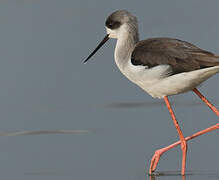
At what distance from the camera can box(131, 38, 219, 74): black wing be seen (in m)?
6.80

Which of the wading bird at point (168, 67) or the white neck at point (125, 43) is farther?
the white neck at point (125, 43)

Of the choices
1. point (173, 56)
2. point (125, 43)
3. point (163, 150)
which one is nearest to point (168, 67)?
point (173, 56)

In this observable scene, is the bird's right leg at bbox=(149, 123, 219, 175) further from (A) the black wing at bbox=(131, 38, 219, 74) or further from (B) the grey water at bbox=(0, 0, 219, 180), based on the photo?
(A) the black wing at bbox=(131, 38, 219, 74)

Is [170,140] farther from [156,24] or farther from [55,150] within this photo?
[156,24]

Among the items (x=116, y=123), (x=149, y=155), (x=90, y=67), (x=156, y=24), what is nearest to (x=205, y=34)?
(x=156, y=24)

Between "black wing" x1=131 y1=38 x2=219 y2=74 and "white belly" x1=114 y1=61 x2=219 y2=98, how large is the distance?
0.05 meters

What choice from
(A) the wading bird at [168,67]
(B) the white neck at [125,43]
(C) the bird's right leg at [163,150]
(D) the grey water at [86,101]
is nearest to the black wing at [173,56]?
(A) the wading bird at [168,67]

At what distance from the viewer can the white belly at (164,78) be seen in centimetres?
684

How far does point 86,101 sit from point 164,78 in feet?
6.77

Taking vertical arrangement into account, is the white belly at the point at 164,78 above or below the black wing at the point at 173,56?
below

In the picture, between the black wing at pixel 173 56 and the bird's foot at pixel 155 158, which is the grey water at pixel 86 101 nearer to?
the bird's foot at pixel 155 158

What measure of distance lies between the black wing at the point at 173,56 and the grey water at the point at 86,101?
90cm

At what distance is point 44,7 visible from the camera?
475 inches

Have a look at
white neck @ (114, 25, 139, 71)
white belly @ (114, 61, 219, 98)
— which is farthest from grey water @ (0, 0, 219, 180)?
white neck @ (114, 25, 139, 71)
